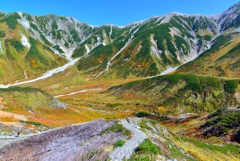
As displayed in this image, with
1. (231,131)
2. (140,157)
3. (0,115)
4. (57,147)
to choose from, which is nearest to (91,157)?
(140,157)

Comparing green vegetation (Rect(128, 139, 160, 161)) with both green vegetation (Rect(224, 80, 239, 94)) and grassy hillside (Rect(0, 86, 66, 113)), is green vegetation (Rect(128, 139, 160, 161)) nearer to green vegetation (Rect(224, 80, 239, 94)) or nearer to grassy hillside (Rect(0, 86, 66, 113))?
grassy hillside (Rect(0, 86, 66, 113))

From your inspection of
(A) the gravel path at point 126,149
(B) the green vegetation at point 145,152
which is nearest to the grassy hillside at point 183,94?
(A) the gravel path at point 126,149

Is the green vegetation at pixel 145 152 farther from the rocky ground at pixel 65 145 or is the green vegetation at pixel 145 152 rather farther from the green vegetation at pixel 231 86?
the green vegetation at pixel 231 86

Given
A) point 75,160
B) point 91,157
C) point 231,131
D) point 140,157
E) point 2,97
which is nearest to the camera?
point 140,157

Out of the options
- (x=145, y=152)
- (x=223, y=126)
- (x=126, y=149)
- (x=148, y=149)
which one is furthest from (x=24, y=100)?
(x=145, y=152)

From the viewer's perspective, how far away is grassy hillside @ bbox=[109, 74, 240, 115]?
5037 inches

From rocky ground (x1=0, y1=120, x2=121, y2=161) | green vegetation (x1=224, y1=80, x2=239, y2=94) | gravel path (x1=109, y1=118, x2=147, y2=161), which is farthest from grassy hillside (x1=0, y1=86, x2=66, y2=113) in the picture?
green vegetation (x1=224, y1=80, x2=239, y2=94)

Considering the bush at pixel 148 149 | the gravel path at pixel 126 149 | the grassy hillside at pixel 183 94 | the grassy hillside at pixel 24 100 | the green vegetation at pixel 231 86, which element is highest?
the grassy hillside at pixel 24 100

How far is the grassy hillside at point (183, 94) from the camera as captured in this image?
420 feet

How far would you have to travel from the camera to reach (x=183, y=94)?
13962 cm

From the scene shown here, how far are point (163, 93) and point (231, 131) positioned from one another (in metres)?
90.9

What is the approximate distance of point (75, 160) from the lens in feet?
72.6

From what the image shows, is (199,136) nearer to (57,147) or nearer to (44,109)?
(57,147)

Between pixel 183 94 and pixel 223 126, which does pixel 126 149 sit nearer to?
pixel 223 126
